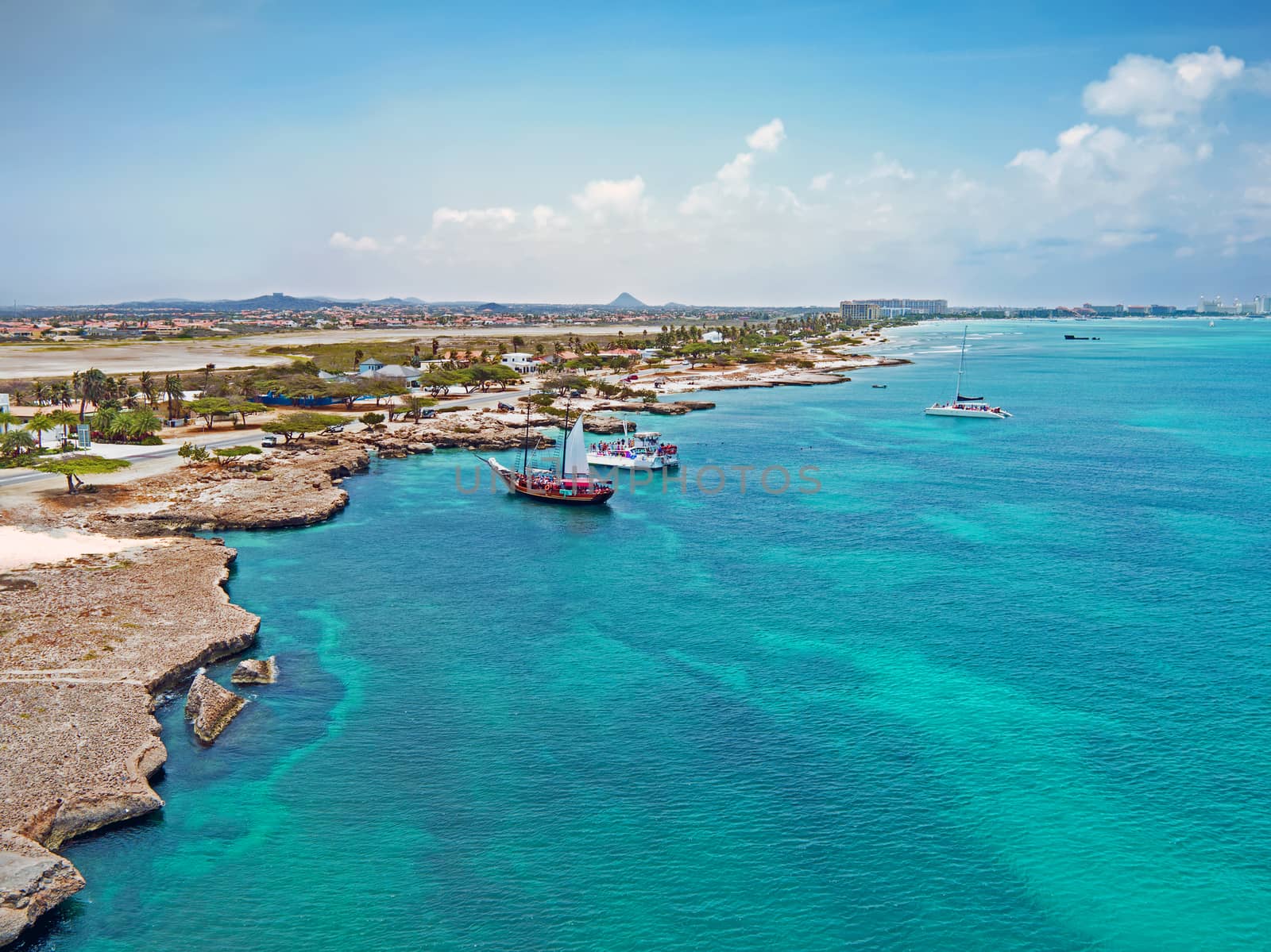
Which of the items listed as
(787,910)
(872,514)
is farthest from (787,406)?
(787,910)

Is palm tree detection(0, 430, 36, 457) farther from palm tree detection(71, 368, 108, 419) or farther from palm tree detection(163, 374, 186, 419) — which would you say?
palm tree detection(163, 374, 186, 419)

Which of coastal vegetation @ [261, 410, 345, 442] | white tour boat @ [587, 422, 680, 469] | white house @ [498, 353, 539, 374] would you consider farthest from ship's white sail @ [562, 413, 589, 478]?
white house @ [498, 353, 539, 374]

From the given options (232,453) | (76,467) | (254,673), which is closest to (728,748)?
(254,673)

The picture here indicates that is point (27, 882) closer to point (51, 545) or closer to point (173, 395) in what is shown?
point (51, 545)

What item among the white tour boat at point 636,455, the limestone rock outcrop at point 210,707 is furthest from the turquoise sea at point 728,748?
the white tour boat at point 636,455

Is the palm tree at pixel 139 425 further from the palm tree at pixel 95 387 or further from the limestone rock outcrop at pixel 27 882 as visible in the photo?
the limestone rock outcrop at pixel 27 882

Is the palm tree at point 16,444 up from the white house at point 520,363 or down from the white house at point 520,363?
down

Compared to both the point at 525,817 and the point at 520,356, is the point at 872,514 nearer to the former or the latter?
the point at 525,817
